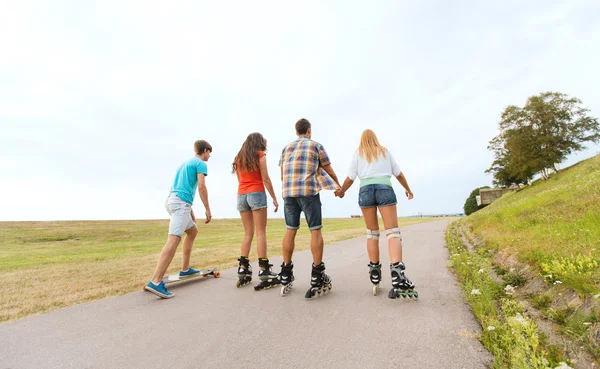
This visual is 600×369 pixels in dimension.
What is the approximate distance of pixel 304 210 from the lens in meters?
4.04

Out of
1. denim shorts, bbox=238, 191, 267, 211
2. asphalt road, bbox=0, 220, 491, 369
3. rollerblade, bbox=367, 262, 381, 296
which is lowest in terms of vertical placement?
asphalt road, bbox=0, 220, 491, 369

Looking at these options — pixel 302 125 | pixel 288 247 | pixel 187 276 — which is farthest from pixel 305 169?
pixel 187 276

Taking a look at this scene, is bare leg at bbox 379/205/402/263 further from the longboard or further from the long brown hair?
the longboard

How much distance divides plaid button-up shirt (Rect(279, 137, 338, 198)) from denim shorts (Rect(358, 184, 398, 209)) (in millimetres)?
503

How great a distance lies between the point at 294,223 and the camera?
4133 millimetres

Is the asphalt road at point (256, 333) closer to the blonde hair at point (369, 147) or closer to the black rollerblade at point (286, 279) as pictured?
the black rollerblade at point (286, 279)

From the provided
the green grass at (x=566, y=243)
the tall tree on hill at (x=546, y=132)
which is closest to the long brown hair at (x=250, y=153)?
the green grass at (x=566, y=243)

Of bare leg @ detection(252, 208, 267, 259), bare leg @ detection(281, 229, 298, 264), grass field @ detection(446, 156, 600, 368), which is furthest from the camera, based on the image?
bare leg @ detection(252, 208, 267, 259)

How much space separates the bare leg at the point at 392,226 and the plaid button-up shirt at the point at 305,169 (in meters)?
0.80

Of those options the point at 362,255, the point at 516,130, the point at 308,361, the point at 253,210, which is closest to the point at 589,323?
the point at 308,361

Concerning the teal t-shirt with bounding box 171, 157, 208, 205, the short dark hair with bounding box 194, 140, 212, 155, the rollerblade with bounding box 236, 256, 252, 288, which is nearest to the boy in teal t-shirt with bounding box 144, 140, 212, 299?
the teal t-shirt with bounding box 171, 157, 208, 205

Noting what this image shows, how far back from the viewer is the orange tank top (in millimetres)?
4645

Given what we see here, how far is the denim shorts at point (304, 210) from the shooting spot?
3984mm

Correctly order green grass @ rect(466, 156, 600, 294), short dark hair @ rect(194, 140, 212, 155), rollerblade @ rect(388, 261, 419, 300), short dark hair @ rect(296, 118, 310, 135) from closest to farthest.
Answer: green grass @ rect(466, 156, 600, 294), rollerblade @ rect(388, 261, 419, 300), short dark hair @ rect(296, 118, 310, 135), short dark hair @ rect(194, 140, 212, 155)
